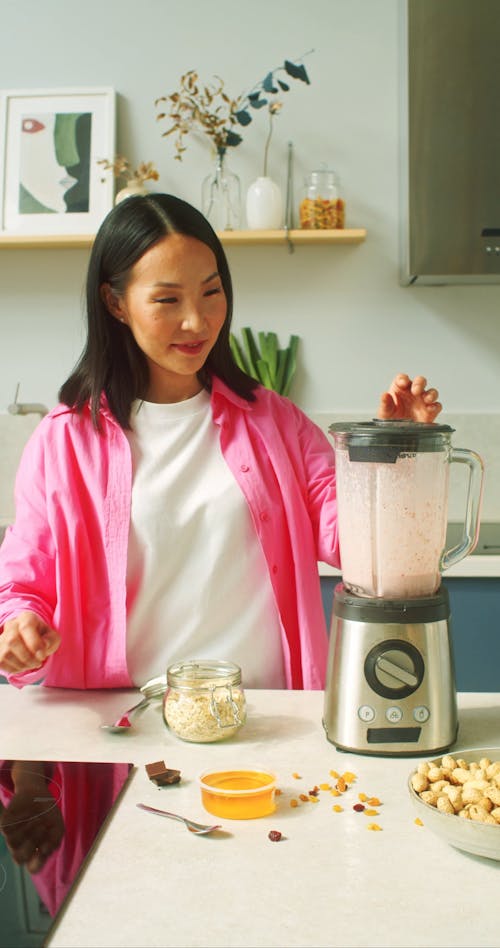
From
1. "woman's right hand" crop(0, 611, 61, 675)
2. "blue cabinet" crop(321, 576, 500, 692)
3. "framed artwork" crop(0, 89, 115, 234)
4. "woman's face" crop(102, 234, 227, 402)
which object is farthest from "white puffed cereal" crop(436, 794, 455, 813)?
"framed artwork" crop(0, 89, 115, 234)

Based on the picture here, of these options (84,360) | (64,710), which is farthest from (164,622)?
(84,360)

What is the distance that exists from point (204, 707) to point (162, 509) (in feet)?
1.61

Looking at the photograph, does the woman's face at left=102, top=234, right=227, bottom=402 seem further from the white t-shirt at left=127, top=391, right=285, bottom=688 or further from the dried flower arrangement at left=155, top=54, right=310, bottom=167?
the dried flower arrangement at left=155, top=54, right=310, bottom=167

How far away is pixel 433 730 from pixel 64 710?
0.50 meters

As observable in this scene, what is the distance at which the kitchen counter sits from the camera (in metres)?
0.69

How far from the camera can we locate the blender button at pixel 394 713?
1.02 m

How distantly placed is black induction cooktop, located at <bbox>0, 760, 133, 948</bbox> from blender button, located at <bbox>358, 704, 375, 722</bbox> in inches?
10.2

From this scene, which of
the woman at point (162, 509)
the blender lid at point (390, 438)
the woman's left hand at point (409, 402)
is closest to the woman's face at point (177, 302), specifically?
the woman at point (162, 509)

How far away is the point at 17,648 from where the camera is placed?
3.78ft

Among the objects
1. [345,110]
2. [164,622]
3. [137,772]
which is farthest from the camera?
[345,110]

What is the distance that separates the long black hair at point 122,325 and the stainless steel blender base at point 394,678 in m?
0.67

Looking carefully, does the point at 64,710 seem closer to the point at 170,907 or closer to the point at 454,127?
the point at 170,907

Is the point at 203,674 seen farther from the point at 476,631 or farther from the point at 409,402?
the point at 476,631

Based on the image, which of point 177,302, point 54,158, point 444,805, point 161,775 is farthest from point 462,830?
point 54,158
